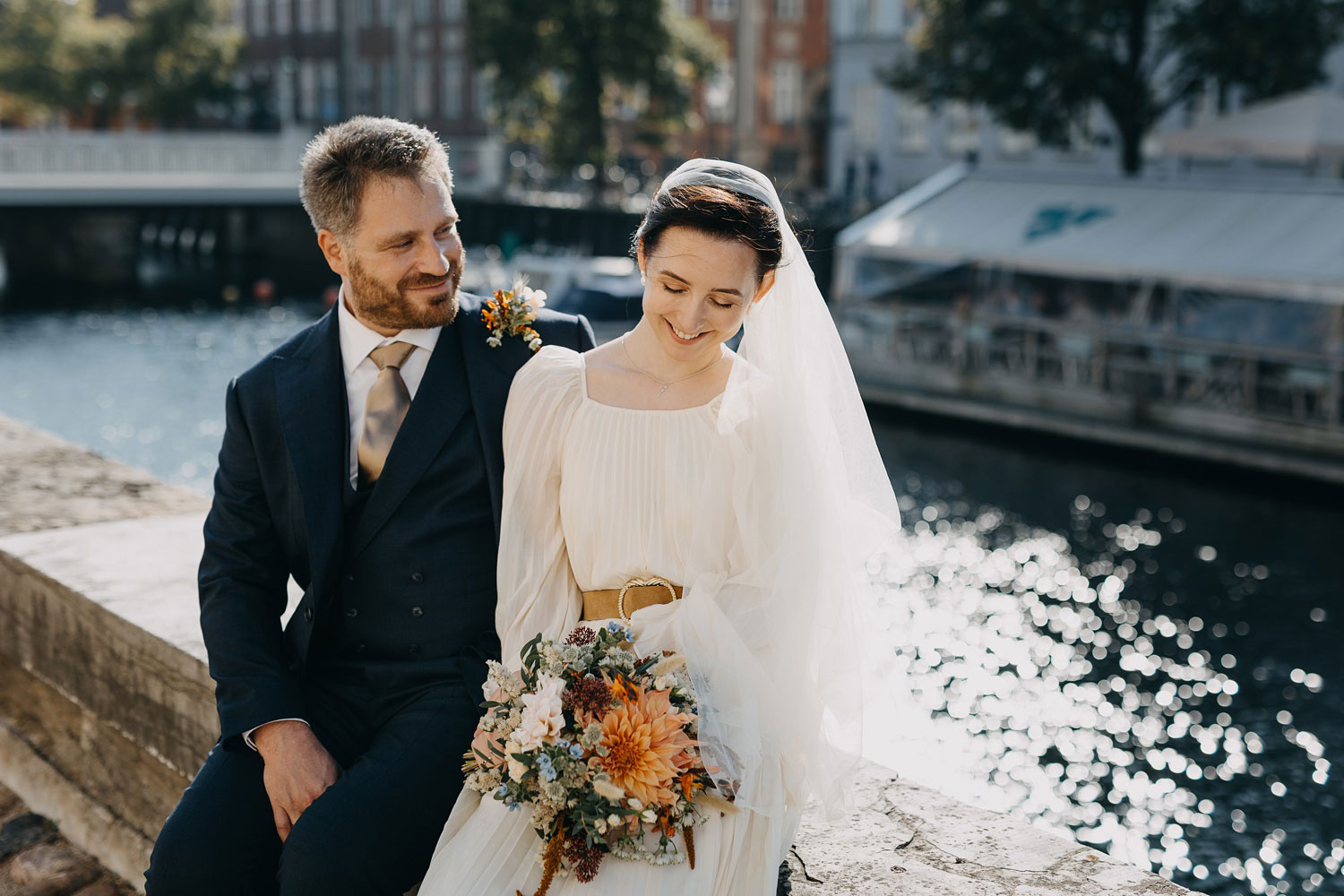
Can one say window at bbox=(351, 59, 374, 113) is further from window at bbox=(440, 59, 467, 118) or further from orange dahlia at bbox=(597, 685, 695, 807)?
orange dahlia at bbox=(597, 685, 695, 807)

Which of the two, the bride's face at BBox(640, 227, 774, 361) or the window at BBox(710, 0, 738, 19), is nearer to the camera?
the bride's face at BBox(640, 227, 774, 361)

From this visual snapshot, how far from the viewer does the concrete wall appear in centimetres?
239

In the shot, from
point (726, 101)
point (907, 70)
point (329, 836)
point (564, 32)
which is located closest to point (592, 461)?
point (329, 836)

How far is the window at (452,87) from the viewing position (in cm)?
4509

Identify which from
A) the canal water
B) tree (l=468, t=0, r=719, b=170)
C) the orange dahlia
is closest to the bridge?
tree (l=468, t=0, r=719, b=170)

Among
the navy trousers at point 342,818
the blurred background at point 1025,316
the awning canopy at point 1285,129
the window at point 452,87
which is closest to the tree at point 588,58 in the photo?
the blurred background at point 1025,316

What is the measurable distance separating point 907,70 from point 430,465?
2006cm

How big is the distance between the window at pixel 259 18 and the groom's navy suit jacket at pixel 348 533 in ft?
183

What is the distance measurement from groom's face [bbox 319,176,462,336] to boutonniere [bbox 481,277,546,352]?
0.08 metres

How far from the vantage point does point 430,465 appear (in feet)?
8.14

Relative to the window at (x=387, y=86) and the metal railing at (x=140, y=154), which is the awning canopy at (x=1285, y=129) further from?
the window at (x=387, y=86)

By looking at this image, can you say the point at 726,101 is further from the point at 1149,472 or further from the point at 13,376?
the point at 1149,472

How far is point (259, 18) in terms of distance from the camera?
53.5 meters

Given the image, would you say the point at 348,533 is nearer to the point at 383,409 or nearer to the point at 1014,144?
the point at 383,409
